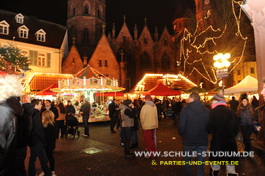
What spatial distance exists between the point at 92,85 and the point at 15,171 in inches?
566

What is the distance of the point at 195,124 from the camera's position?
13.2 ft

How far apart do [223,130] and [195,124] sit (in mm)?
514

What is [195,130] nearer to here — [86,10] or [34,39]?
[34,39]

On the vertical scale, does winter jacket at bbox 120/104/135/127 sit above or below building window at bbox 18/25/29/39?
below

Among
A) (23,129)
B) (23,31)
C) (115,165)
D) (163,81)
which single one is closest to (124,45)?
(163,81)

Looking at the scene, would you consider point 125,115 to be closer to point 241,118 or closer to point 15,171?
point 241,118

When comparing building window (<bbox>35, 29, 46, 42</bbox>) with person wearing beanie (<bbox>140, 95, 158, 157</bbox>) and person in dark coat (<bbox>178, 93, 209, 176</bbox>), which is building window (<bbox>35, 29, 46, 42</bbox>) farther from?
person in dark coat (<bbox>178, 93, 209, 176</bbox>)

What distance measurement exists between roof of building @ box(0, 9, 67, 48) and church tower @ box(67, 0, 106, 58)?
4.18m

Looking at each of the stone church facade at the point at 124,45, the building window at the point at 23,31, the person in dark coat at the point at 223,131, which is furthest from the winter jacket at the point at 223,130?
the stone church facade at the point at 124,45

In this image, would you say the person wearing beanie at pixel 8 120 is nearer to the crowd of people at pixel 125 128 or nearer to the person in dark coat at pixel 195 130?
the crowd of people at pixel 125 128

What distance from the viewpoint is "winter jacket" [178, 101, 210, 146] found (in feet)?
13.1

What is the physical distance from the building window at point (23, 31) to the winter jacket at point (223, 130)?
94.7 feet

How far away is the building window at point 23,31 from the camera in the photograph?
2688 cm

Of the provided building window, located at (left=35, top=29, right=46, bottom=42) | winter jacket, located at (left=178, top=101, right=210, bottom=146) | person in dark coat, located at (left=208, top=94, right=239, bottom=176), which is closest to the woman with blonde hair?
winter jacket, located at (left=178, top=101, right=210, bottom=146)
